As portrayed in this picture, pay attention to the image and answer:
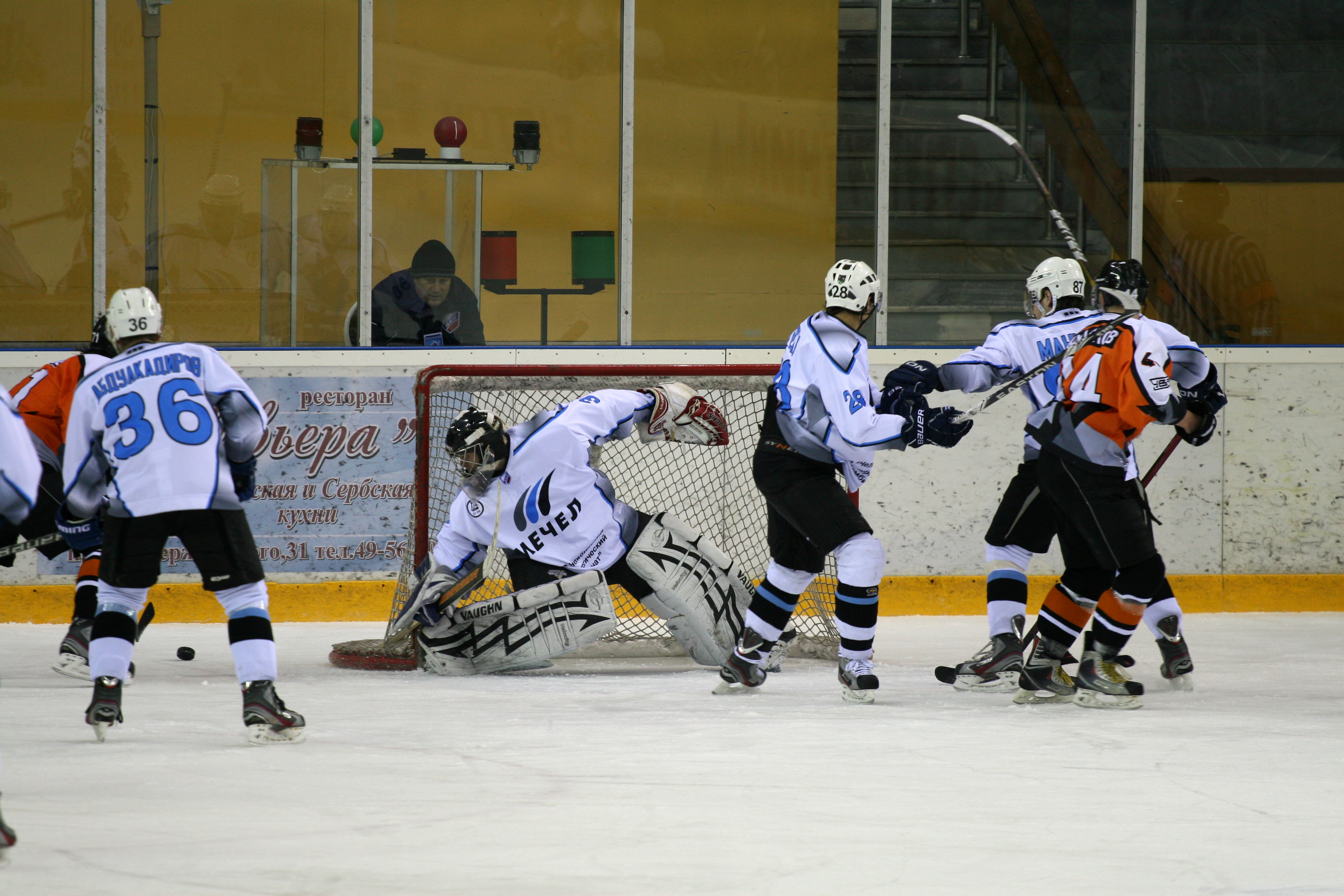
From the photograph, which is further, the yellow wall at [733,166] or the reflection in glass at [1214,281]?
the reflection in glass at [1214,281]

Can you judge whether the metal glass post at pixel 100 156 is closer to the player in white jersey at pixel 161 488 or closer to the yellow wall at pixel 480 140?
the yellow wall at pixel 480 140

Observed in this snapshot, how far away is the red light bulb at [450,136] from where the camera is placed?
6859 millimetres

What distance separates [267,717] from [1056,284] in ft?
8.58

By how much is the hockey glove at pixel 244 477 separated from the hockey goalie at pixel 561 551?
113 centimetres

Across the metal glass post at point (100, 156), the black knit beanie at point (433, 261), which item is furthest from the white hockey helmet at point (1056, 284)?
the metal glass post at point (100, 156)

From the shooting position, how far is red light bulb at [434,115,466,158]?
22.5 feet

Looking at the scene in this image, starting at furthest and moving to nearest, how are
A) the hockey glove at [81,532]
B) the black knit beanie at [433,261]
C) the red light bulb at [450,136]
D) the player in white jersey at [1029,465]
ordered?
the red light bulb at [450,136]
the black knit beanie at [433,261]
the player in white jersey at [1029,465]
the hockey glove at [81,532]

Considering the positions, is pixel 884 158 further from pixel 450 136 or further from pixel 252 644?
pixel 252 644

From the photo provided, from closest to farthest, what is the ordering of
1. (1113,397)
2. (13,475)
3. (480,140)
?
(13,475)
(1113,397)
(480,140)

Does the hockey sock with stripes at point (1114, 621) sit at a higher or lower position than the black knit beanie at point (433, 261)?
lower

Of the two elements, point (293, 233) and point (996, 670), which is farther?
point (293, 233)

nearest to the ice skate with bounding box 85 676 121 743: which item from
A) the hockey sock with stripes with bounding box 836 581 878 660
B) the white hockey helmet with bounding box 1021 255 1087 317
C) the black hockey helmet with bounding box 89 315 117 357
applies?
the black hockey helmet with bounding box 89 315 117 357

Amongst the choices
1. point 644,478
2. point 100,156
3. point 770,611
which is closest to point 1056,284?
point 770,611

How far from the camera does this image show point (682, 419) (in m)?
5.07
